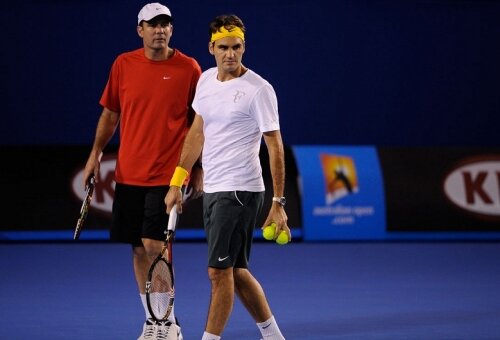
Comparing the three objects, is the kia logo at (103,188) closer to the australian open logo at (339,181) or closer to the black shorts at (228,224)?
the australian open logo at (339,181)

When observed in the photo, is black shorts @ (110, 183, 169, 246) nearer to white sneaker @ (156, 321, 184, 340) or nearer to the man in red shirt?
the man in red shirt

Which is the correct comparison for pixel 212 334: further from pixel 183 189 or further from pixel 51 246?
pixel 51 246

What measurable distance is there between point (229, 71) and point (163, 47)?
0.91 meters

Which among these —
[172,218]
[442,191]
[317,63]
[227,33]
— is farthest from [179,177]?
[317,63]

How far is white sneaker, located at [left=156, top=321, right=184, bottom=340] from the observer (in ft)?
21.2

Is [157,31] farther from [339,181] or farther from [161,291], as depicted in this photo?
[339,181]

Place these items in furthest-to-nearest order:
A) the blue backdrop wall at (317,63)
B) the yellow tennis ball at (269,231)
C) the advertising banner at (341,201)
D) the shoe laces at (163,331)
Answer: the blue backdrop wall at (317,63) < the advertising banner at (341,201) < the shoe laces at (163,331) < the yellow tennis ball at (269,231)

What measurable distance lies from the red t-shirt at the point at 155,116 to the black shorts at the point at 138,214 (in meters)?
0.06

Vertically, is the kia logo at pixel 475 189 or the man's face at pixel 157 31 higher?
the man's face at pixel 157 31

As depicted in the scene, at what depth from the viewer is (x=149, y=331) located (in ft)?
21.4

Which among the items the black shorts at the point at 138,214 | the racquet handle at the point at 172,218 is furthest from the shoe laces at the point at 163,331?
the racquet handle at the point at 172,218

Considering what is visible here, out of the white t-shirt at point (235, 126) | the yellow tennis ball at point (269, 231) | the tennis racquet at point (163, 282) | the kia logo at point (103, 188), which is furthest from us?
the kia logo at point (103, 188)

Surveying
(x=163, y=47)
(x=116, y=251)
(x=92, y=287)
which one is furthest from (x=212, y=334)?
(x=116, y=251)

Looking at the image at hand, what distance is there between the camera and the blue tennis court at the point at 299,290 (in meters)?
7.15
